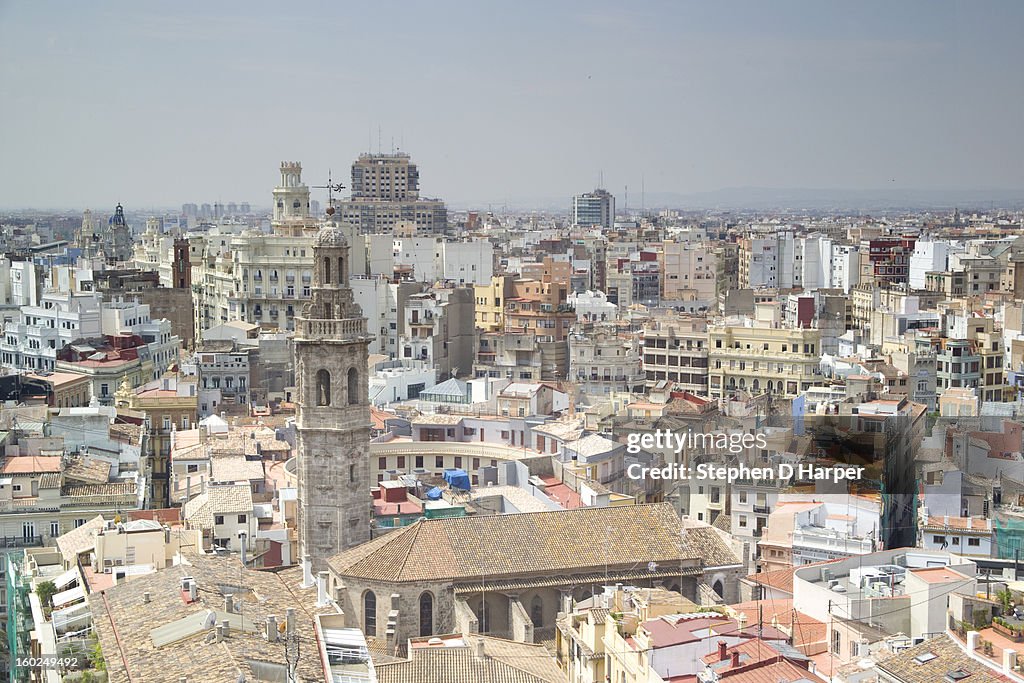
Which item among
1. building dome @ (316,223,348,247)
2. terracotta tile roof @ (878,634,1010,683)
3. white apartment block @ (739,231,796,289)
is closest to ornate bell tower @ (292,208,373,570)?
building dome @ (316,223,348,247)

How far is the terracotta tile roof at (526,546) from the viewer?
1306cm

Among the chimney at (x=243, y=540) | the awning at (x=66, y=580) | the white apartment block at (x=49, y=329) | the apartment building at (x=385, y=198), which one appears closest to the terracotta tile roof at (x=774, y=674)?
the chimney at (x=243, y=540)

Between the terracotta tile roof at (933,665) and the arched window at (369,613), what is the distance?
517 cm

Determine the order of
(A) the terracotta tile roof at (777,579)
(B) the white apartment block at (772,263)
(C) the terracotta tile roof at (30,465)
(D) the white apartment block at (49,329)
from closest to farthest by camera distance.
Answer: (A) the terracotta tile roof at (777,579), (C) the terracotta tile roof at (30,465), (D) the white apartment block at (49,329), (B) the white apartment block at (772,263)

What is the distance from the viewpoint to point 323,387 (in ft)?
47.1

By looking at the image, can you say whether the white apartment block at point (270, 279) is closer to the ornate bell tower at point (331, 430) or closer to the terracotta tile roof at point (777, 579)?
the ornate bell tower at point (331, 430)

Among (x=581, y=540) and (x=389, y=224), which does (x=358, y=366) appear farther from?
(x=389, y=224)

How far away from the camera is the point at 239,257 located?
31.7 m

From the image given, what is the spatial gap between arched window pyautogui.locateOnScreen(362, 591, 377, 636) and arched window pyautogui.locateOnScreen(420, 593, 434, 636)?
0.40 metres

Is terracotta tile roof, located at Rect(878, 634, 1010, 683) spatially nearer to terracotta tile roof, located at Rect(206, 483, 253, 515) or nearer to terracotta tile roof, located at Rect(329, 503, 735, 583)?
terracotta tile roof, located at Rect(329, 503, 735, 583)

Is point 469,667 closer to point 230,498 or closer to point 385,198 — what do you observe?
point 230,498

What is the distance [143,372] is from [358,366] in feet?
43.4

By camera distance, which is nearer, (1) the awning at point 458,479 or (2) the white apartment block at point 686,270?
(1) the awning at point 458,479

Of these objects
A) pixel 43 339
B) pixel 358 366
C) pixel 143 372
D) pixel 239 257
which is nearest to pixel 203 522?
pixel 358 366
